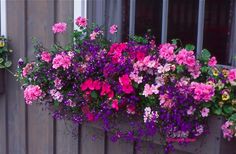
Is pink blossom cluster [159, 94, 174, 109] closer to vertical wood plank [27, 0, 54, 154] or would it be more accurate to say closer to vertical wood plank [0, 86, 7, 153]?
vertical wood plank [27, 0, 54, 154]

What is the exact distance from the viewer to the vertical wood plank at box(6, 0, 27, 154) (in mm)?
3398

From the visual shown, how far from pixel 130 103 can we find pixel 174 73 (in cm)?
27

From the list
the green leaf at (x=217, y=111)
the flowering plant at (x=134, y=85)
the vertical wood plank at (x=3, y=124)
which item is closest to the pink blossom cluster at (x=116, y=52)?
the flowering plant at (x=134, y=85)

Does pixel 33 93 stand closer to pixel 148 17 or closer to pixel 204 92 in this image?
pixel 148 17

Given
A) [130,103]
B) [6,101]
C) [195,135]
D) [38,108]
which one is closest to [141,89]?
[130,103]

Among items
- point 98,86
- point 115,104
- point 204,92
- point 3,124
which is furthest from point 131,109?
point 3,124

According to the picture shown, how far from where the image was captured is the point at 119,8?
9.38ft

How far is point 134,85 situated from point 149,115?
0.19 metres

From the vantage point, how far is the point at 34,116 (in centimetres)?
344

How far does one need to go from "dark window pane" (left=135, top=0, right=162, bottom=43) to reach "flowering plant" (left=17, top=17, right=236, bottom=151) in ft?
0.28

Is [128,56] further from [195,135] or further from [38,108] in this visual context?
[38,108]

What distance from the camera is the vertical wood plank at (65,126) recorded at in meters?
3.04

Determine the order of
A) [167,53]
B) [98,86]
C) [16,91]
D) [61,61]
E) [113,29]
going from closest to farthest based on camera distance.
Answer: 1. [167,53]
2. [98,86]
3. [61,61]
4. [113,29]
5. [16,91]

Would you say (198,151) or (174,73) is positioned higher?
(174,73)
